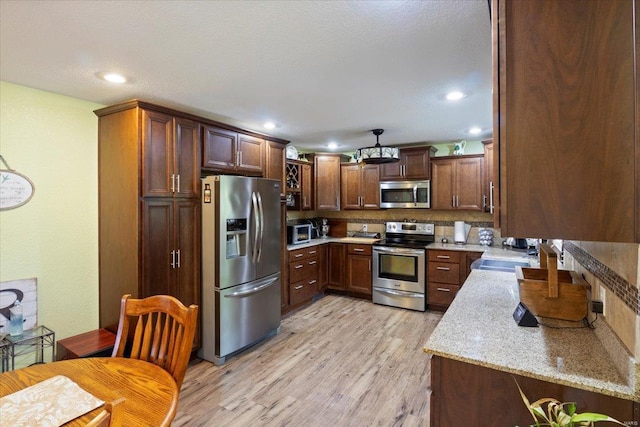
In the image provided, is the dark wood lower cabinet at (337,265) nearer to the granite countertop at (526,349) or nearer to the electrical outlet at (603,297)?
the granite countertop at (526,349)

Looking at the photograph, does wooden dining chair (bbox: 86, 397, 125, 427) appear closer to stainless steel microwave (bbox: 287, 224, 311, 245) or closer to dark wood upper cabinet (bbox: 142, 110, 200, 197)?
dark wood upper cabinet (bbox: 142, 110, 200, 197)

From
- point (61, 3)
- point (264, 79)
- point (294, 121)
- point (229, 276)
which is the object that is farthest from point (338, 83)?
point (229, 276)

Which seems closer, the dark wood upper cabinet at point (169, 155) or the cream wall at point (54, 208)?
the cream wall at point (54, 208)

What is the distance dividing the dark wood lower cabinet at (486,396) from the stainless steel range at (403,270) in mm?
3032

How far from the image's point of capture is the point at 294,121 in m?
3.38

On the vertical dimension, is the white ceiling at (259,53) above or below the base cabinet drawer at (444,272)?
above

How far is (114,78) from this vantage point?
2191 mm

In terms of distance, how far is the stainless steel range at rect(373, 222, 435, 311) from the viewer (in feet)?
14.2

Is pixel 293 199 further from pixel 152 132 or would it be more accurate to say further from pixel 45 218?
pixel 45 218

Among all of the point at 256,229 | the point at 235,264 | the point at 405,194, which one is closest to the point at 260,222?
the point at 256,229

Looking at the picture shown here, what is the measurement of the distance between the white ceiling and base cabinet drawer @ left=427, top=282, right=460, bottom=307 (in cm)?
230

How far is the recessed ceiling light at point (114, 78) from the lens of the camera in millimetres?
2143

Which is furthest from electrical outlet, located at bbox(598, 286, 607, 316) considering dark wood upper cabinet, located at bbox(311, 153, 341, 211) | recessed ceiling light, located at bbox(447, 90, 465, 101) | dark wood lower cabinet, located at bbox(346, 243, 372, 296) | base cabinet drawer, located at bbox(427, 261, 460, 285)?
A: dark wood upper cabinet, located at bbox(311, 153, 341, 211)

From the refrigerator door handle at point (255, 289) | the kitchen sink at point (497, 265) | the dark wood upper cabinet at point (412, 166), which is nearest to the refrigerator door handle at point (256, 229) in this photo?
the refrigerator door handle at point (255, 289)
